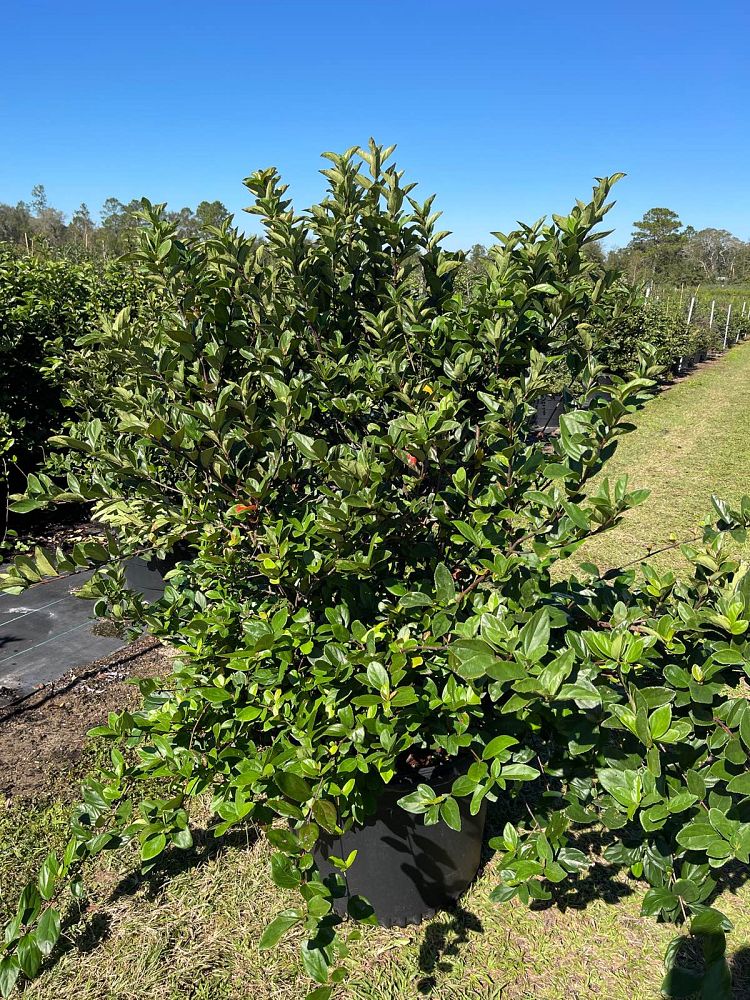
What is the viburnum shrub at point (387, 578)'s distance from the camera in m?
1.52

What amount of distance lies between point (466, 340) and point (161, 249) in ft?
3.15

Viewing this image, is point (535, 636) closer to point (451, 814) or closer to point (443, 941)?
point (451, 814)

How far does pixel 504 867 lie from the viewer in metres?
1.76

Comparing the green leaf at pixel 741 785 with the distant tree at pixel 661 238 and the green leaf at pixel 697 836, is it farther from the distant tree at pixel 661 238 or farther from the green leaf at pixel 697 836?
the distant tree at pixel 661 238

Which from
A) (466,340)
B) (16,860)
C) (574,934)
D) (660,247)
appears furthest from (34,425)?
(660,247)

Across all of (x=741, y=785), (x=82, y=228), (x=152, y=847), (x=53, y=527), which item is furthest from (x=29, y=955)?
(x=82, y=228)

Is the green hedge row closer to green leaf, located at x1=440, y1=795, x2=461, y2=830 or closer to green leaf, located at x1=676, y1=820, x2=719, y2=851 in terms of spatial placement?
green leaf, located at x1=440, y1=795, x2=461, y2=830

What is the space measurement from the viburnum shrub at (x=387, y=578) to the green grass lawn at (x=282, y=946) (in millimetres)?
234

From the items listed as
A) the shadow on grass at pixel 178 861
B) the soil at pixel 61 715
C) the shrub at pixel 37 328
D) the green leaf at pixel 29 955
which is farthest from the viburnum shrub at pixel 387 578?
the shrub at pixel 37 328

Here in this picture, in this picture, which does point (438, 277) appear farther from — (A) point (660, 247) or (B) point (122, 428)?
(A) point (660, 247)

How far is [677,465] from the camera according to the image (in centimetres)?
934

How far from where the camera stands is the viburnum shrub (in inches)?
59.8

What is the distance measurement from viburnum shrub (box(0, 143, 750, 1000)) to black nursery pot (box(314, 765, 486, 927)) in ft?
0.52

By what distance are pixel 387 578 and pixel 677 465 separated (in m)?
8.38
